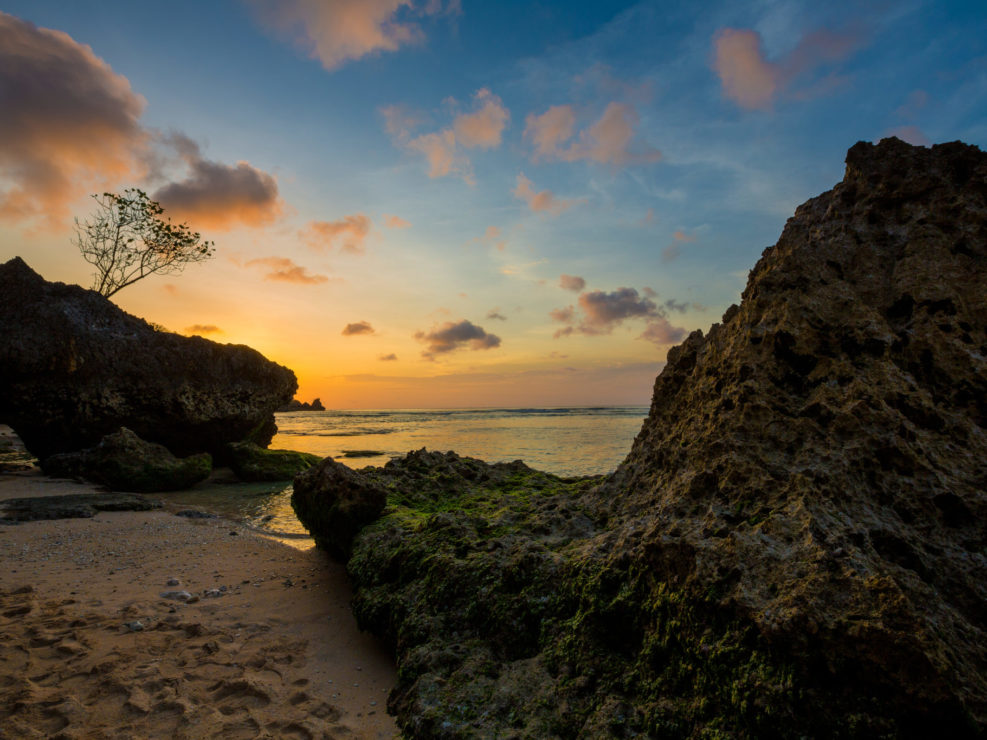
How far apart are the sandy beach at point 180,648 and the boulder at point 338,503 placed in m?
0.45

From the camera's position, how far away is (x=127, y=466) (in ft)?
42.3

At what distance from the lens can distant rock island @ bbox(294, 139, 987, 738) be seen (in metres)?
2.21

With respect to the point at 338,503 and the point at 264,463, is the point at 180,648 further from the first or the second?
the point at 264,463

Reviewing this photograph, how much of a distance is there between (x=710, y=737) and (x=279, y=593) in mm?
4928

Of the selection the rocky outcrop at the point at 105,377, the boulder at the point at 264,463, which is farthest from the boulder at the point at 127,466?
the boulder at the point at 264,463

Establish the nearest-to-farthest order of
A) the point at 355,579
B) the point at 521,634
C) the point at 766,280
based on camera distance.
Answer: the point at 521,634
the point at 766,280
the point at 355,579

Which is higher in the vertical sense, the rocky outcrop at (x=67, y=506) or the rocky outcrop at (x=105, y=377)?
the rocky outcrop at (x=105, y=377)

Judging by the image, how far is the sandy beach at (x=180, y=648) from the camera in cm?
323

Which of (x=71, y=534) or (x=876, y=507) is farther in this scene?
(x=71, y=534)

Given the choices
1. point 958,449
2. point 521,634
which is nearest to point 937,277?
point 958,449

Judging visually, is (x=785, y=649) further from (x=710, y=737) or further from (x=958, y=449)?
(x=958, y=449)

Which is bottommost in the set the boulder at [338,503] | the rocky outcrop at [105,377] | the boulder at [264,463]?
the boulder at [264,463]

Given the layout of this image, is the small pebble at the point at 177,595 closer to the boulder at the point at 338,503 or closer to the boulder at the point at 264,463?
the boulder at the point at 338,503

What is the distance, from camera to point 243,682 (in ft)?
12.0
